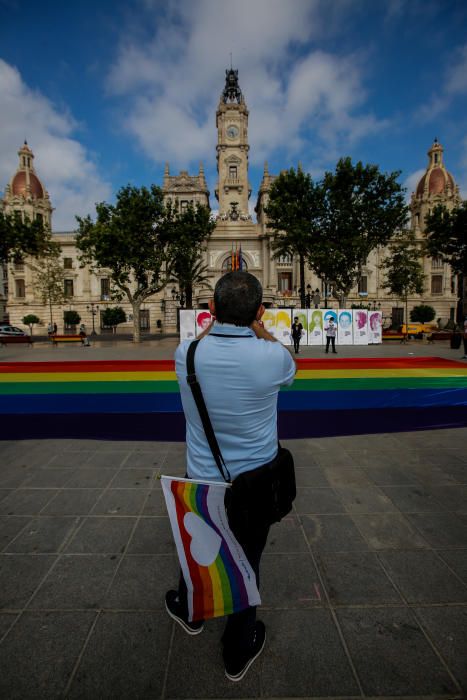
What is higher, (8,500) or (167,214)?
(167,214)

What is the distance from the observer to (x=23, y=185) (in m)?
55.9

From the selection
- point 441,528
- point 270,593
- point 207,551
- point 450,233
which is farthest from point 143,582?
point 450,233

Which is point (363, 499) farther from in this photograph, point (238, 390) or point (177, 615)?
point (238, 390)

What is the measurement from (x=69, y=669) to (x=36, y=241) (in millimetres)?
30390

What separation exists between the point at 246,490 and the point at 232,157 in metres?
63.7

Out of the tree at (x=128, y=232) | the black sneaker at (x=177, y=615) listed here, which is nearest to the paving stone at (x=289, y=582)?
the black sneaker at (x=177, y=615)

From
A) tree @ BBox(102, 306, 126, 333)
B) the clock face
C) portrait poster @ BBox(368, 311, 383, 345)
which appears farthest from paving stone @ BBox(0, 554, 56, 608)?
the clock face

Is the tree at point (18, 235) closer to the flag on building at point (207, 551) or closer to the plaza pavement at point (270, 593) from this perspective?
the plaza pavement at point (270, 593)

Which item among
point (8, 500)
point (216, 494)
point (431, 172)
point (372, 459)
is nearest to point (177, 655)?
point (216, 494)

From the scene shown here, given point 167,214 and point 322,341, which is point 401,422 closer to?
point 322,341

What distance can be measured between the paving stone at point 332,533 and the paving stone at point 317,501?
0.13 metres

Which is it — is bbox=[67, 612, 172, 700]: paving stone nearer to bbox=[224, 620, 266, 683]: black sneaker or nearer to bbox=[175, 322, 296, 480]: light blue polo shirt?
bbox=[224, 620, 266, 683]: black sneaker

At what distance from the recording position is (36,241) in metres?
27.5

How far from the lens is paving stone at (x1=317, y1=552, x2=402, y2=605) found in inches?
106
